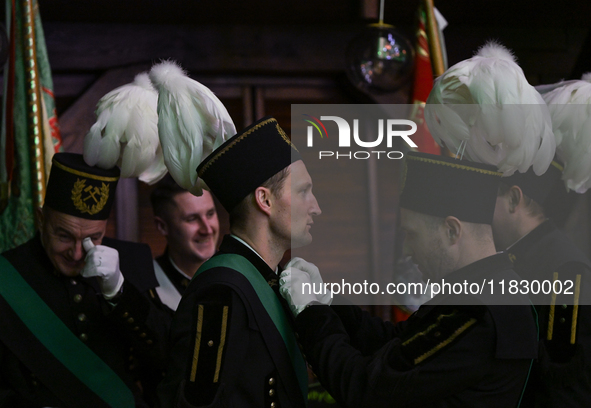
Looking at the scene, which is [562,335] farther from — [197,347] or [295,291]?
[197,347]

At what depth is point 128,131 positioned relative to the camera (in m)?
1.93

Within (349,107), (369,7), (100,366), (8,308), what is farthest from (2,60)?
(349,107)

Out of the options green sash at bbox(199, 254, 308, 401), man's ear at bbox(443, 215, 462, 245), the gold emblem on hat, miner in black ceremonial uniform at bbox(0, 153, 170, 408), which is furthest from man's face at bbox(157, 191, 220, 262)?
man's ear at bbox(443, 215, 462, 245)

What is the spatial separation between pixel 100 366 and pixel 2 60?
1477 millimetres

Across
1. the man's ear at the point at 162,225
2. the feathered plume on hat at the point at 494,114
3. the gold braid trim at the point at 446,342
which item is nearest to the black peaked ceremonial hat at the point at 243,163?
the feathered plume on hat at the point at 494,114

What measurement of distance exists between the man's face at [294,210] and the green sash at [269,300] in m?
0.14

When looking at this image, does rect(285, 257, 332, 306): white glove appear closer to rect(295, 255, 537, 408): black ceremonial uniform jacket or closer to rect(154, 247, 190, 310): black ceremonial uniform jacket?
rect(295, 255, 537, 408): black ceremonial uniform jacket

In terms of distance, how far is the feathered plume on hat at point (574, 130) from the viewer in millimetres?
1936

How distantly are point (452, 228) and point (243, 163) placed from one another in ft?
1.92

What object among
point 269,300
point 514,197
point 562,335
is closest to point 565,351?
point 562,335

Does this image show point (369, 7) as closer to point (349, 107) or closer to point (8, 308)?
point (349, 107)

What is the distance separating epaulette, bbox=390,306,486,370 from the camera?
1.43 meters

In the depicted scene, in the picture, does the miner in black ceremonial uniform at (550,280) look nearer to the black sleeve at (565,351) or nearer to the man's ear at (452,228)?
the black sleeve at (565,351)

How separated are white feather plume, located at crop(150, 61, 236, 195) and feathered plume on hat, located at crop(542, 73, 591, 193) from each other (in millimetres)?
1126
